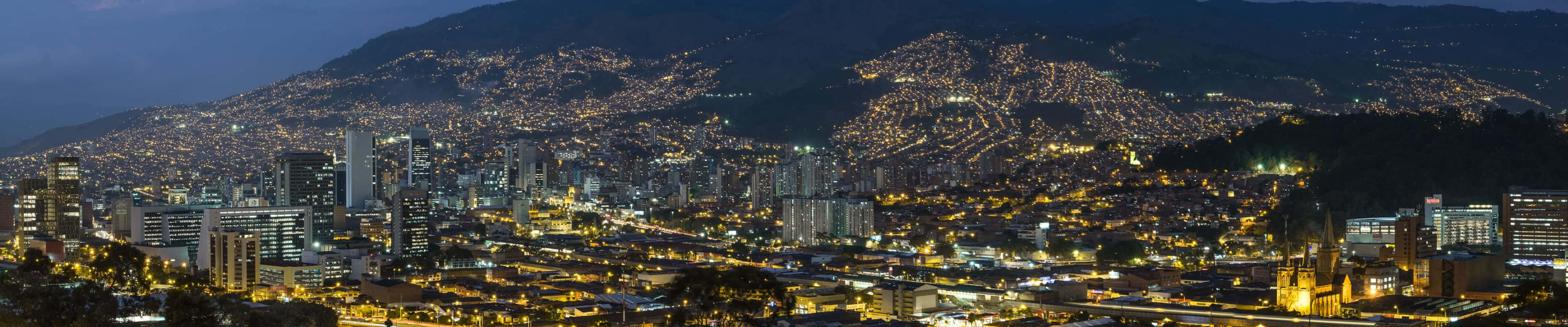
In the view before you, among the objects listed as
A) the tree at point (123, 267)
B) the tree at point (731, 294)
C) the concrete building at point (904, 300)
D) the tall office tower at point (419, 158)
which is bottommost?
the concrete building at point (904, 300)

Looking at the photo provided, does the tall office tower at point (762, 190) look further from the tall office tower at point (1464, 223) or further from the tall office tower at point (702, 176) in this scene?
the tall office tower at point (1464, 223)

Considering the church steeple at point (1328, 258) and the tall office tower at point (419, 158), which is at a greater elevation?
the tall office tower at point (419, 158)

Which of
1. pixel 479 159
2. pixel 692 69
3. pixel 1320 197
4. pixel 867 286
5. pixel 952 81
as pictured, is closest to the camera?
pixel 867 286

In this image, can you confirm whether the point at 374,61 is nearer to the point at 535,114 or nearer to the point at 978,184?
the point at 535,114

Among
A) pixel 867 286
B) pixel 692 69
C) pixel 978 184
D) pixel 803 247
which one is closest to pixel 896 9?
pixel 692 69

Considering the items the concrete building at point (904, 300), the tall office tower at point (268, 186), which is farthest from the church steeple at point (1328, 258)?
the tall office tower at point (268, 186)

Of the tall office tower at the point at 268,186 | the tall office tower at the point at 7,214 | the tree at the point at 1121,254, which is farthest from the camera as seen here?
the tall office tower at the point at 268,186
